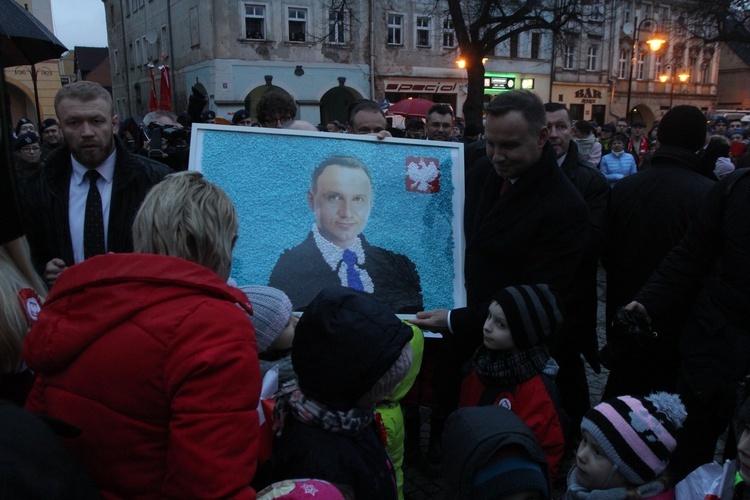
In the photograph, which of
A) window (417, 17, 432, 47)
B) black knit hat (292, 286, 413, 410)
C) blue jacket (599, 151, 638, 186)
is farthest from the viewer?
window (417, 17, 432, 47)

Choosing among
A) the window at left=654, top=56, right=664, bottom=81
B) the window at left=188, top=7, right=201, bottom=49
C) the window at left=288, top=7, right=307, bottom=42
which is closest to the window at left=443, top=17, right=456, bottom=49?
the window at left=288, top=7, right=307, bottom=42

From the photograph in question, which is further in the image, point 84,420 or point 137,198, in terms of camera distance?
point 137,198

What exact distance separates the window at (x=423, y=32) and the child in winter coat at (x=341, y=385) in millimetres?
26597

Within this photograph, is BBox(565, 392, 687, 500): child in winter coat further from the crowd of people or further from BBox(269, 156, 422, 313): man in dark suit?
BBox(269, 156, 422, 313): man in dark suit

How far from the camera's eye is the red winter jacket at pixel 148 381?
1.11 metres

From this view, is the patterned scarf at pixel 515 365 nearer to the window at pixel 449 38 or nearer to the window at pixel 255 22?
the window at pixel 255 22

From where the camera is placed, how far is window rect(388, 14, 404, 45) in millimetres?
25406

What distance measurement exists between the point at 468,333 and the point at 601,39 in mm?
33933

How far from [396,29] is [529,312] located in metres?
25.7

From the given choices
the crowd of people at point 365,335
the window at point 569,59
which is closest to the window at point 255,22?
the window at point 569,59

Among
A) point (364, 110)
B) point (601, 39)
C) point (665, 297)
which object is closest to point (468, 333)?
point (665, 297)

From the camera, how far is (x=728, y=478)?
1.77 meters

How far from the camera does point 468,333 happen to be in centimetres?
243

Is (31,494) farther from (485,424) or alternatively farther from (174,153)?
(174,153)
